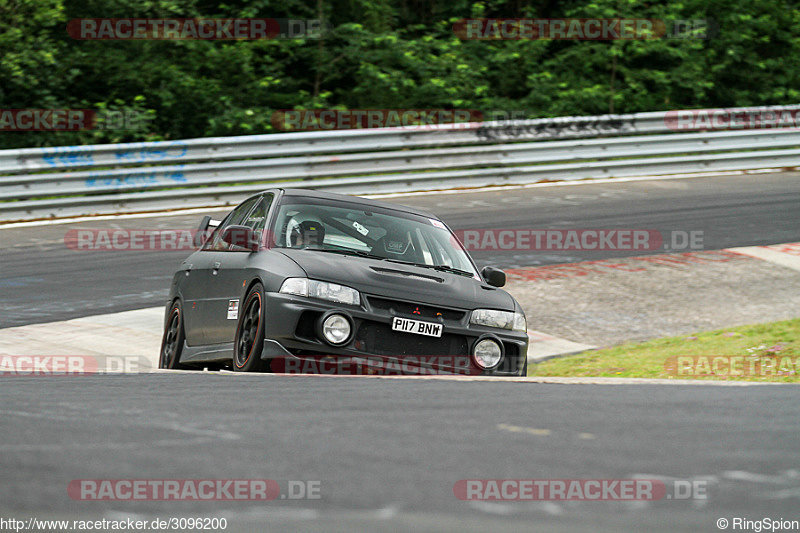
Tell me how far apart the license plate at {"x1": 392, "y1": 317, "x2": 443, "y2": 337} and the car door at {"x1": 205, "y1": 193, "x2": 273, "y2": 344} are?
110cm

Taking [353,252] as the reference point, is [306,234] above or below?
above

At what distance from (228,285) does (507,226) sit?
774 centimetres

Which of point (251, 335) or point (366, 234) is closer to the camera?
point (251, 335)

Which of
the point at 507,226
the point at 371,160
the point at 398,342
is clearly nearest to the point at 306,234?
the point at 398,342

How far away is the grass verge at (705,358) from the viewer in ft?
27.3

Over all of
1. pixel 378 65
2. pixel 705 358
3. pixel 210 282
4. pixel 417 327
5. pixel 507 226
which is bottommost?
pixel 705 358

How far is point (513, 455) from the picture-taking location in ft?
10.6

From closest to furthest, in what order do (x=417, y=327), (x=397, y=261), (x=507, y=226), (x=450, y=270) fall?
(x=417, y=327) → (x=397, y=261) → (x=450, y=270) → (x=507, y=226)

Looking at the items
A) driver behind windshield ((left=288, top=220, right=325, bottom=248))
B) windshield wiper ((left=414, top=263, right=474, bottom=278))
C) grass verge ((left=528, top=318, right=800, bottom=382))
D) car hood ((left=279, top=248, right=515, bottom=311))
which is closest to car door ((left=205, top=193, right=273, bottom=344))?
driver behind windshield ((left=288, top=220, right=325, bottom=248))

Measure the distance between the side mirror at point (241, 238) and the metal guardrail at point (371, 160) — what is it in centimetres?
861

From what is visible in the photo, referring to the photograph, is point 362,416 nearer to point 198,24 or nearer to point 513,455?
point 513,455

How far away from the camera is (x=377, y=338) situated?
673cm

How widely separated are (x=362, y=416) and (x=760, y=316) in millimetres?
7649

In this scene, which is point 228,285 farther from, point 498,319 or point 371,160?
point 371,160
